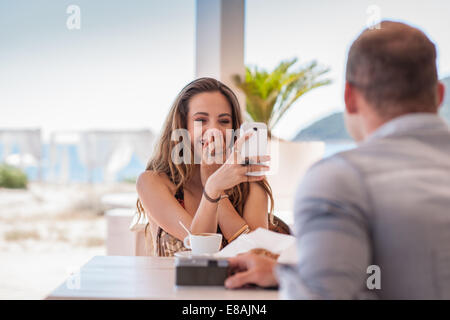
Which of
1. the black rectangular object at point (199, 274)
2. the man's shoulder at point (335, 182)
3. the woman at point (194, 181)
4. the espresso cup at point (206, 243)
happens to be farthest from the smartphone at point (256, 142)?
the man's shoulder at point (335, 182)

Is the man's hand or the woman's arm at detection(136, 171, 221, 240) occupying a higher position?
the woman's arm at detection(136, 171, 221, 240)

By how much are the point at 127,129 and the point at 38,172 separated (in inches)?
62.7

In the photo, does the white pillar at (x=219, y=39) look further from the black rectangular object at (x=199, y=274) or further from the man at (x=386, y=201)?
the man at (x=386, y=201)

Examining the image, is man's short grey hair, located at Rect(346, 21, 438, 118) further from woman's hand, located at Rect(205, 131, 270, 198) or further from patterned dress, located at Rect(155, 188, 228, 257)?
patterned dress, located at Rect(155, 188, 228, 257)

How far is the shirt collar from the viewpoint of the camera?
807 mm

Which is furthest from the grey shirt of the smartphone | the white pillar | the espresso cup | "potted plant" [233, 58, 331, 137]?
"potted plant" [233, 58, 331, 137]

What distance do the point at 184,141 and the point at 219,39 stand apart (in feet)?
7.58

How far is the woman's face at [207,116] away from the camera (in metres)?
2.02

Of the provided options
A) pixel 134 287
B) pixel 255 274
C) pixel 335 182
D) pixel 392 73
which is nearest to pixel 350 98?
pixel 392 73

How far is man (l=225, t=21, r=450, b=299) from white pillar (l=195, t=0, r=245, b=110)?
3.47m

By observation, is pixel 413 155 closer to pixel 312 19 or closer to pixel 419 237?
pixel 419 237

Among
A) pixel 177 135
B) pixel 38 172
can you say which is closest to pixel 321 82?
pixel 177 135

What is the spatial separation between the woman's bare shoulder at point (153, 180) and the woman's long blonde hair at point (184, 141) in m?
0.03
